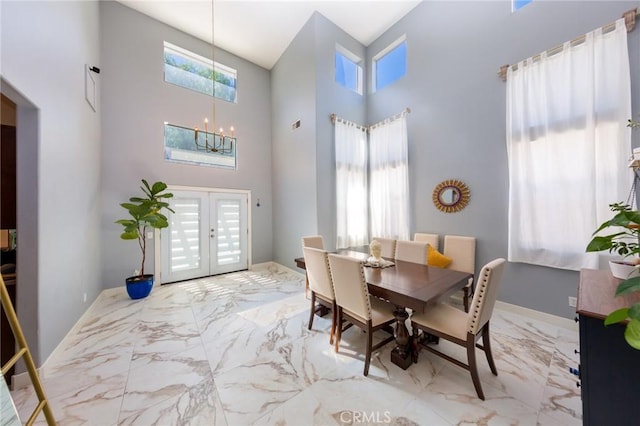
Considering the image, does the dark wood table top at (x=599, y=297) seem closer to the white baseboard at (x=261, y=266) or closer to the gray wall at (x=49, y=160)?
the gray wall at (x=49, y=160)

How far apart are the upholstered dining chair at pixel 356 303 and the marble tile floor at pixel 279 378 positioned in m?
0.30

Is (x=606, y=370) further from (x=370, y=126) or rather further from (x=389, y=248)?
(x=370, y=126)

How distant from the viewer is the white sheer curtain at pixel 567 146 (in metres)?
2.15

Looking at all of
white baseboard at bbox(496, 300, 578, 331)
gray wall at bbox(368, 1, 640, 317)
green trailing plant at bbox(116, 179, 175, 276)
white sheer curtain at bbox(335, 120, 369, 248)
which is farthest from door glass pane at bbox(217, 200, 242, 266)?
white baseboard at bbox(496, 300, 578, 331)

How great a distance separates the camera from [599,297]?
118cm

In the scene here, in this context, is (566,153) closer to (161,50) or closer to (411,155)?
(411,155)

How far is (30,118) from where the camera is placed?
179cm

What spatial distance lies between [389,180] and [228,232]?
12.0 ft

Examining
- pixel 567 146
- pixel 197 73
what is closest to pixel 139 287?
pixel 197 73

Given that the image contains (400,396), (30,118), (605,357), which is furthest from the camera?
(30,118)

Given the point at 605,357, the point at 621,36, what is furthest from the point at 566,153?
the point at 605,357

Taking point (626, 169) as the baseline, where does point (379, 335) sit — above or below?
below

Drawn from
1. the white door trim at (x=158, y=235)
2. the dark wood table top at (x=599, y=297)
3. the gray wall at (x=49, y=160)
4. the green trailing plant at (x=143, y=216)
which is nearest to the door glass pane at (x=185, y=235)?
the white door trim at (x=158, y=235)

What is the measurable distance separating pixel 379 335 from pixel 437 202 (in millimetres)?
2291
